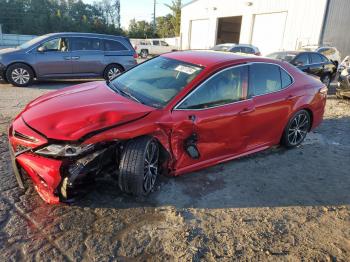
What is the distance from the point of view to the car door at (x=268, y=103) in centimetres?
441

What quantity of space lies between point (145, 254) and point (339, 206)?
7.89 ft

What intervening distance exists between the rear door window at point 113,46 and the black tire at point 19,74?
8.40 ft

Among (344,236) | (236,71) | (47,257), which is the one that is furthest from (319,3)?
(47,257)

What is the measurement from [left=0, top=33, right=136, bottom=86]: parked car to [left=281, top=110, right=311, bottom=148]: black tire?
565 cm

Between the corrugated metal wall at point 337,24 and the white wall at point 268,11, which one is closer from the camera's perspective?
the corrugated metal wall at point 337,24

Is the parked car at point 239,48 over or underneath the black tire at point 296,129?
over

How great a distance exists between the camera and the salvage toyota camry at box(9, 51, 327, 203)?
3.09 m

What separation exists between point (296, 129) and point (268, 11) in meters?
21.2

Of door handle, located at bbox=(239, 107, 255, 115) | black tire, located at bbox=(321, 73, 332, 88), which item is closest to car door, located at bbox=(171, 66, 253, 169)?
door handle, located at bbox=(239, 107, 255, 115)

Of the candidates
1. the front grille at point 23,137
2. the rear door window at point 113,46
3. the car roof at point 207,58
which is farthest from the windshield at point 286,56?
the front grille at point 23,137

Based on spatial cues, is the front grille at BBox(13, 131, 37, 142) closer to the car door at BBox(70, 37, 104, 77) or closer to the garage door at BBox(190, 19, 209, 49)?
the car door at BBox(70, 37, 104, 77)

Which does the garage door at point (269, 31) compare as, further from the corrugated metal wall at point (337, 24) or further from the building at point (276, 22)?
the corrugated metal wall at point (337, 24)

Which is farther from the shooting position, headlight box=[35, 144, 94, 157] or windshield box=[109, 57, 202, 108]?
windshield box=[109, 57, 202, 108]

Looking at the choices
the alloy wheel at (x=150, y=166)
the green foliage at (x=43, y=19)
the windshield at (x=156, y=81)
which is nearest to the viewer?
the alloy wheel at (x=150, y=166)
